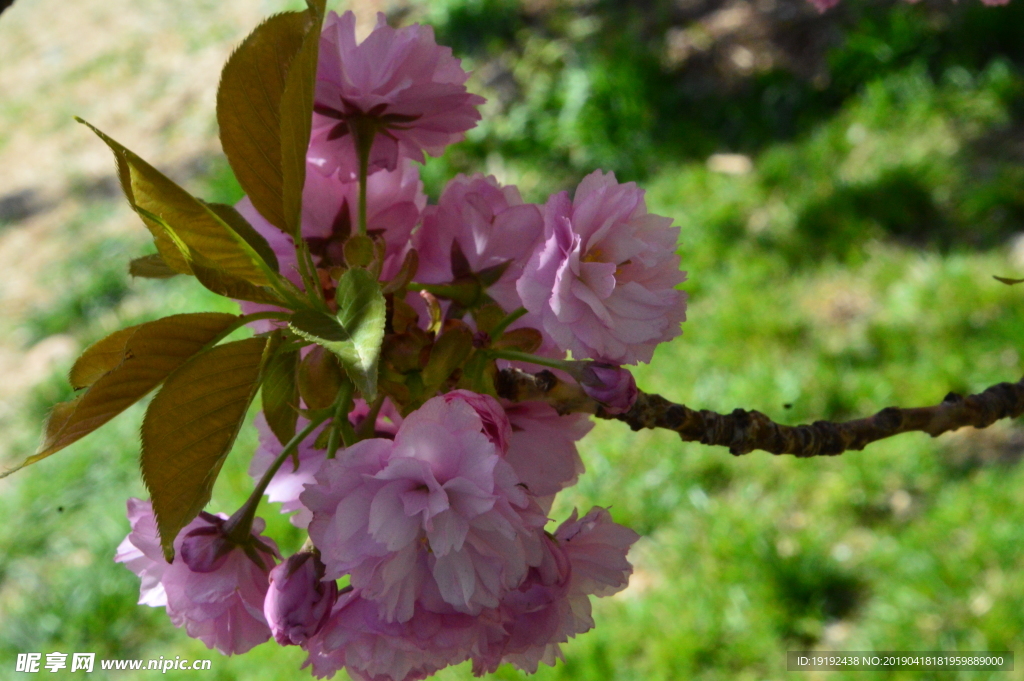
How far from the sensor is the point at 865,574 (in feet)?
5.66

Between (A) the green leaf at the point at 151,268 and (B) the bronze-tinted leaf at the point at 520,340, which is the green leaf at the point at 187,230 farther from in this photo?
(B) the bronze-tinted leaf at the point at 520,340

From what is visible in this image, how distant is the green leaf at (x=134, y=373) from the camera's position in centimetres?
49

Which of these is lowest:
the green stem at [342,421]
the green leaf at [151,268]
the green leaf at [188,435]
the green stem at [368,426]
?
the green stem at [368,426]

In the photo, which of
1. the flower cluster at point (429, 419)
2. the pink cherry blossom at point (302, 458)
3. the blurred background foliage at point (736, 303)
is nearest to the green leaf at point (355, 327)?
the flower cluster at point (429, 419)

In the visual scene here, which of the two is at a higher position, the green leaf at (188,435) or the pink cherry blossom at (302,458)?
the green leaf at (188,435)

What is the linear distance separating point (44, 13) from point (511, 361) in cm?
513

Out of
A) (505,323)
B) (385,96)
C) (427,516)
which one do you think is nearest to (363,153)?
(385,96)

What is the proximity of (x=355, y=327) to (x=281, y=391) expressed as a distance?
0.12 metres

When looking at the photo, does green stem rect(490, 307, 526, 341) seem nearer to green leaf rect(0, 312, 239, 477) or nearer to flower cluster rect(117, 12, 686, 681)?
flower cluster rect(117, 12, 686, 681)

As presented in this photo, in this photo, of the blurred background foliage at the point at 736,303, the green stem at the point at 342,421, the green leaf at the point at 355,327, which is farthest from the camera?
the blurred background foliage at the point at 736,303

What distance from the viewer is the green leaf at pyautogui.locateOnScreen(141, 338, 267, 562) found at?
0.50 m

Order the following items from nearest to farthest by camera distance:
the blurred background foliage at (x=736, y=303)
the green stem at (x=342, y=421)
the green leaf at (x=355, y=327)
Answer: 1. the green leaf at (x=355, y=327)
2. the green stem at (x=342, y=421)
3. the blurred background foliage at (x=736, y=303)

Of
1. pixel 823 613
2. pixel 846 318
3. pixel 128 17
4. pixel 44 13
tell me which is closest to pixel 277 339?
pixel 823 613

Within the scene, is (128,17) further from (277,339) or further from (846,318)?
(277,339)
